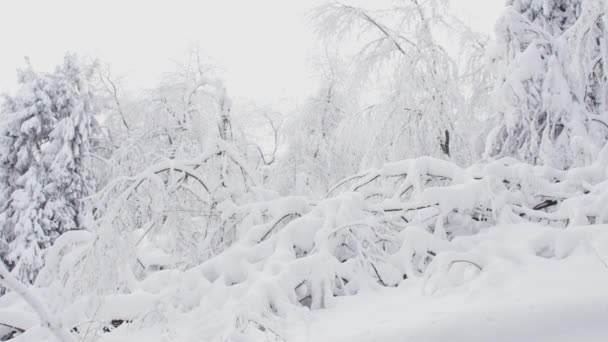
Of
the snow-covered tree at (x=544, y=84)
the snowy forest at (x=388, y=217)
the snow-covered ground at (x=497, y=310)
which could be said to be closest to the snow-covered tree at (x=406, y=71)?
the snowy forest at (x=388, y=217)

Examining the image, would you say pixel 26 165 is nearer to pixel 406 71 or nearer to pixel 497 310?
pixel 406 71

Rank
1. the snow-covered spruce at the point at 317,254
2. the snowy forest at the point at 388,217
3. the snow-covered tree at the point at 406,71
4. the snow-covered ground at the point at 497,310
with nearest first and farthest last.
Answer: the snow-covered ground at the point at 497,310
the snowy forest at the point at 388,217
the snow-covered spruce at the point at 317,254
the snow-covered tree at the point at 406,71

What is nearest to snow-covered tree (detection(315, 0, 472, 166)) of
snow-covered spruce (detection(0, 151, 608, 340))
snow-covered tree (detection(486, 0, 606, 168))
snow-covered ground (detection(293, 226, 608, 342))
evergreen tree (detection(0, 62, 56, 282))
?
snow-covered tree (detection(486, 0, 606, 168))

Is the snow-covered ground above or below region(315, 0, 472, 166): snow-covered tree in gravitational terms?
below

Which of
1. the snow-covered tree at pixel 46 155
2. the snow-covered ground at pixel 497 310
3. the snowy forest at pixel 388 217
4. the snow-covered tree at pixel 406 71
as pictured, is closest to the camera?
the snow-covered ground at pixel 497 310

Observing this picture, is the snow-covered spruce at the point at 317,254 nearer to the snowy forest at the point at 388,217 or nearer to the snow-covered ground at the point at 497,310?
the snowy forest at the point at 388,217

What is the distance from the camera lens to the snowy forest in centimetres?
267

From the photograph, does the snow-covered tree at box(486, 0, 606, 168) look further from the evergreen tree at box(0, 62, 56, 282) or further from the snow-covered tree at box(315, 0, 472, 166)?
the evergreen tree at box(0, 62, 56, 282)

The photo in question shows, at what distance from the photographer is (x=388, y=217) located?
3895 millimetres

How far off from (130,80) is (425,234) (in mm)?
14091

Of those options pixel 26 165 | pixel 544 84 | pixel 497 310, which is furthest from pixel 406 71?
pixel 26 165

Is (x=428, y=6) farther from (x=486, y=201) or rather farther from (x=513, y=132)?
(x=486, y=201)

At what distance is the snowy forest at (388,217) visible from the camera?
2.67m

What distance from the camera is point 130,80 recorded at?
51.3 ft
